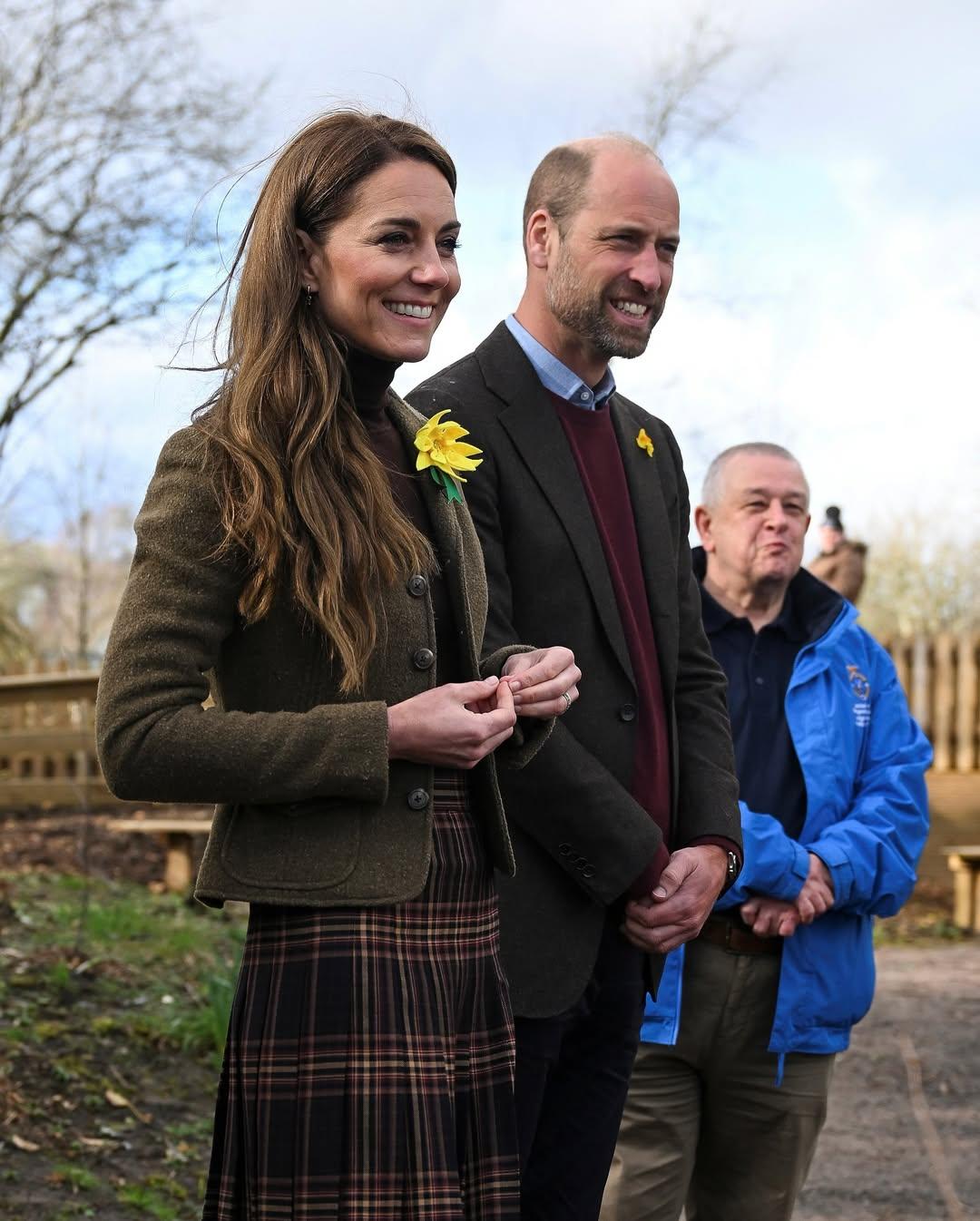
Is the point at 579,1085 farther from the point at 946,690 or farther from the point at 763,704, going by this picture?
the point at 946,690

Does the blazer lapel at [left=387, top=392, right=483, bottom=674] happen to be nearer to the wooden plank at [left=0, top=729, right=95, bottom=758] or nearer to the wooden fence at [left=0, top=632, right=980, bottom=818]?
the wooden fence at [left=0, top=632, right=980, bottom=818]

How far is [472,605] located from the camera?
2.31m

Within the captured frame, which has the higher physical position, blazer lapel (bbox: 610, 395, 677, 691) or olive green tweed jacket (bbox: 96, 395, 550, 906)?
blazer lapel (bbox: 610, 395, 677, 691)

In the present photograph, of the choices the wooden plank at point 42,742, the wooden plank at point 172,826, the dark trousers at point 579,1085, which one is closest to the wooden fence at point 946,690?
the wooden plank at point 172,826

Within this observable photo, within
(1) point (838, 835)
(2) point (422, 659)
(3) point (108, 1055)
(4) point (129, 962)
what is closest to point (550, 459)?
(2) point (422, 659)

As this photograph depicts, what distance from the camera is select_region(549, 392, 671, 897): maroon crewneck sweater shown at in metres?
2.84

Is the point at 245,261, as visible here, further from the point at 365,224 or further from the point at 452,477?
the point at 452,477

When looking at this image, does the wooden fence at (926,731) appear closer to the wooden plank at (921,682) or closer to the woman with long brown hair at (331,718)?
the wooden plank at (921,682)

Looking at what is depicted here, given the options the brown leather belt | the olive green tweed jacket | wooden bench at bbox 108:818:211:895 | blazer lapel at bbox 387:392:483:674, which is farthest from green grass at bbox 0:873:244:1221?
blazer lapel at bbox 387:392:483:674

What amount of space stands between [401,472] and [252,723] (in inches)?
20.0

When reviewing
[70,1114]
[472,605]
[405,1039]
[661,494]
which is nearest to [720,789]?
[661,494]

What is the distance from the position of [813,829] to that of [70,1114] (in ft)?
7.97

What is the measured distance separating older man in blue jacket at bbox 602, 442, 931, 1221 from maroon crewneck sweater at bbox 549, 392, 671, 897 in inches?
25.8

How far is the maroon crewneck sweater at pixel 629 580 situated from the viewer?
9.31ft
